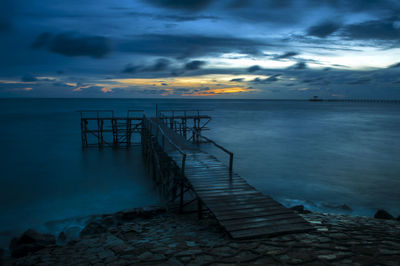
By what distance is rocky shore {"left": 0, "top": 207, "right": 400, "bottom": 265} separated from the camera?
13.8ft

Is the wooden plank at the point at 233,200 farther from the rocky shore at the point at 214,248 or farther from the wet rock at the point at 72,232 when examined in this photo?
the wet rock at the point at 72,232

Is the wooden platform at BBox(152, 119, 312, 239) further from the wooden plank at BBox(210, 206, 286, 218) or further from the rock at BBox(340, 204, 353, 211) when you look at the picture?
the rock at BBox(340, 204, 353, 211)

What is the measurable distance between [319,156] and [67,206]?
A: 18.0 m

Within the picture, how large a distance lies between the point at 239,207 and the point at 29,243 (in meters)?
5.81

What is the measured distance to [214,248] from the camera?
15.3ft

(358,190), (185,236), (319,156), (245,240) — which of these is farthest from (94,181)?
(319,156)

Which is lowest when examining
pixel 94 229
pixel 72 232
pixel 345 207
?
pixel 345 207

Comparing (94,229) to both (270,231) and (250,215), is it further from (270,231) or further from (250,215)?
(270,231)

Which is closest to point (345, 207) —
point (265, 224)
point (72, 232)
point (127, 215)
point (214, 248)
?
point (265, 224)

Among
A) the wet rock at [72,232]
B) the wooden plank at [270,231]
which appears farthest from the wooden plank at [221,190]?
the wet rock at [72,232]

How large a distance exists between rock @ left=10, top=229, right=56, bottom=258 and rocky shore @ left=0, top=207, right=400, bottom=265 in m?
0.02

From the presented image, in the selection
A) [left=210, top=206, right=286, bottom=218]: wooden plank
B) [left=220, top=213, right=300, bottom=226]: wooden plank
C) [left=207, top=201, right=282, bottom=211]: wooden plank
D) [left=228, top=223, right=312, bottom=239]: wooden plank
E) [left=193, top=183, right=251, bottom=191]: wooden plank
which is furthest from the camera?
[left=193, top=183, right=251, bottom=191]: wooden plank

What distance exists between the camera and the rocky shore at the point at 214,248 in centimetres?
421

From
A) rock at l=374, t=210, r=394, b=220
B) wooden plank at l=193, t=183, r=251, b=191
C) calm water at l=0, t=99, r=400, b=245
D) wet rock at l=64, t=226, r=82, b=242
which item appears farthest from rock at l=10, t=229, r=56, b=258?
rock at l=374, t=210, r=394, b=220
